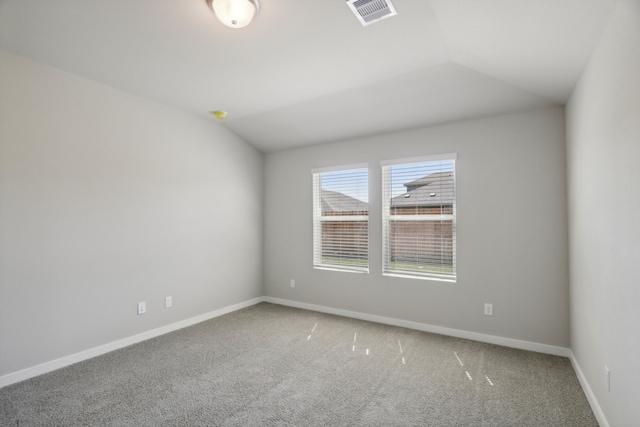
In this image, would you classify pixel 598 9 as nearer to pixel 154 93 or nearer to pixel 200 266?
pixel 154 93

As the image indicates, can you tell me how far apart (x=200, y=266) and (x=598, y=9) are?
4.13m

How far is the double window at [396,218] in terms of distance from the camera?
3518mm

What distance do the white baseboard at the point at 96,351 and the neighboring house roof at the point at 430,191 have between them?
2.79m

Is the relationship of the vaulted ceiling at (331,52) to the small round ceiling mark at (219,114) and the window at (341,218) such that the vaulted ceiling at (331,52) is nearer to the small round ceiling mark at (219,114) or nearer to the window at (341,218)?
the small round ceiling mark at (219,114)

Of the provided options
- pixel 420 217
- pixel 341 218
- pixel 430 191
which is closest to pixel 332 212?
pixel 341 218

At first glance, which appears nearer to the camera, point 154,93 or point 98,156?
point 98,156

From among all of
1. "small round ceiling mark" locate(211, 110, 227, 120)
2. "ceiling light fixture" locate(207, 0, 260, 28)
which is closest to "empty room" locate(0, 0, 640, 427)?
"ceiling light fixture" locate(207, 0, 260, 28)

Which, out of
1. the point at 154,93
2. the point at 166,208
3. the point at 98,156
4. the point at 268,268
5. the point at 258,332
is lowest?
the point at 258,332

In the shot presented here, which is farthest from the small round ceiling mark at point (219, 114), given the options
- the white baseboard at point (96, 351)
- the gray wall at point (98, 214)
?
the white baseboard at point (96, 351)

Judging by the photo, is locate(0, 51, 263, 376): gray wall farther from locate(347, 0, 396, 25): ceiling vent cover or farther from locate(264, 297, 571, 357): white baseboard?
locate(347, 0, 396, 25): ceiling vent cover

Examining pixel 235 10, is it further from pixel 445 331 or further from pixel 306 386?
pixel 445 331

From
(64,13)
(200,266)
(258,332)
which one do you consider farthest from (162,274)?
(64,13)

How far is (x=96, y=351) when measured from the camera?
2.90 metres

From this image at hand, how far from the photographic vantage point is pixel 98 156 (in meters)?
2.96
